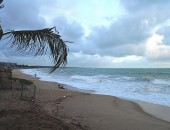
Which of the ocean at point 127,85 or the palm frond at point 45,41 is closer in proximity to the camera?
the palm frond at point 45,41

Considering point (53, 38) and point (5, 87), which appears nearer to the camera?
point (53, 38)

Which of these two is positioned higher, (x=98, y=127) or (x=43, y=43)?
(x=43, y=43)

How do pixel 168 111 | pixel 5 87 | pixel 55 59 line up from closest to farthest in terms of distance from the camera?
pixel 55 59 < pixel 168 111 < pixel 5 87

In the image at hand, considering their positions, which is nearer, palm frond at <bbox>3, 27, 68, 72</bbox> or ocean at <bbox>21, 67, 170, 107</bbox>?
palm frond at <bbox>3, 27, 68, 72</bbox>

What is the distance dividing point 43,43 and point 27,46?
0.30 meters

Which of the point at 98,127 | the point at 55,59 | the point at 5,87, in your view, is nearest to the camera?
the point at 55,59

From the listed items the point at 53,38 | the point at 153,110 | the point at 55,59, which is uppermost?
the point at 53,38

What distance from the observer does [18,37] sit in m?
5.55

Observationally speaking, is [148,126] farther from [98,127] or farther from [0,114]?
[0,114]

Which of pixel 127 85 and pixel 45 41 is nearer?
pixel 45 41

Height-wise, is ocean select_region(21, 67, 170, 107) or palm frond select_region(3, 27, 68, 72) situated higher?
palm frond select_region(3, 27, 68, 72)

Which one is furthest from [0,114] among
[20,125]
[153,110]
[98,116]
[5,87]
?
[5,87]

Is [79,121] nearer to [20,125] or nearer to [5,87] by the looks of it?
[20,125]

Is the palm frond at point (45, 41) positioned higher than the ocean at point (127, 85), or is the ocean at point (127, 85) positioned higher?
the palm frond at point (45, 41)
